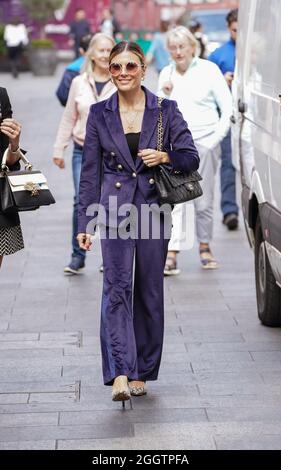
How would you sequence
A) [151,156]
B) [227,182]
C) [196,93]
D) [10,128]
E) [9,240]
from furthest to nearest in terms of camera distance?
1. [227,182]
2. [196,93]
3. [9,240]
4. [151,156]
5. [10,128]

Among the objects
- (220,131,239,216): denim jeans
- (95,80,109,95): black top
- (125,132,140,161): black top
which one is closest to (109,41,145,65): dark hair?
(125,132,140,161): black top

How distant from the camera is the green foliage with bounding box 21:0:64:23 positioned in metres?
44.3

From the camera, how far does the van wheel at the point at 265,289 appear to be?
8297mm

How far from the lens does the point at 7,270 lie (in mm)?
10797

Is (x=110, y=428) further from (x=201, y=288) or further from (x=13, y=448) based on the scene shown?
(x=201, y=288)

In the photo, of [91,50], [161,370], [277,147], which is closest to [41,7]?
[91,50]

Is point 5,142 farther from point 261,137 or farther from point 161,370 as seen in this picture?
point 261,137

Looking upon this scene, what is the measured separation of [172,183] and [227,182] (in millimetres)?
6454

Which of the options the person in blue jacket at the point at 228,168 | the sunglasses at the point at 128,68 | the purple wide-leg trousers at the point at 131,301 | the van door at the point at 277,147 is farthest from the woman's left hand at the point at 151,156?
the person in blue jacket at the point at 228,168

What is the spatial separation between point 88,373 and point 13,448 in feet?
A: 5.11

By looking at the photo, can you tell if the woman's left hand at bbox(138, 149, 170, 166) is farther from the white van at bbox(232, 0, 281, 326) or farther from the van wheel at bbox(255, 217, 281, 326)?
the van wheel at bbox(255, 217, 281, 326)

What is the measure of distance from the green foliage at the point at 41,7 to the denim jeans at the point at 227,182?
32270mm

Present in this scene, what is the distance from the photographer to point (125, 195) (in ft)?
21.4

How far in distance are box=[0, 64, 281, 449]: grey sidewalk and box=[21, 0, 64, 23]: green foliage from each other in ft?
109
